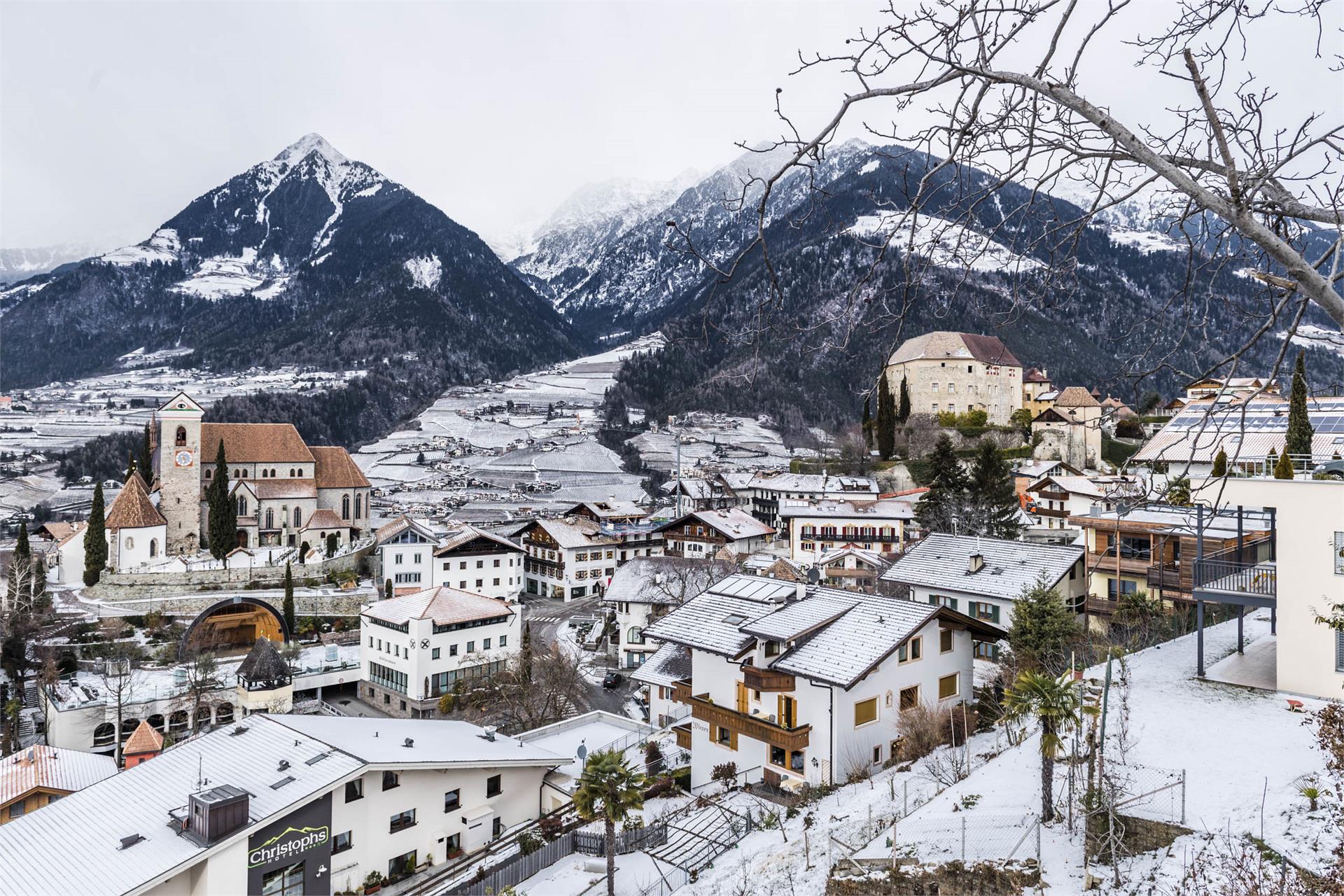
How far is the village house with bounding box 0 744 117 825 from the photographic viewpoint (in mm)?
21203

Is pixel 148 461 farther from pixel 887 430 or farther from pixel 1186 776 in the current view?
pixel 1186 776

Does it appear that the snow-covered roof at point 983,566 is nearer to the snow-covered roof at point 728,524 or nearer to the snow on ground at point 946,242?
the snow on ground at point 946,242

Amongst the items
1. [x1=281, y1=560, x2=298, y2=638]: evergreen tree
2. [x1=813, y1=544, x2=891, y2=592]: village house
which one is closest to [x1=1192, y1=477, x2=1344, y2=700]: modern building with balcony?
[x1=813, y1=544, x2=891, y2=592]: village house

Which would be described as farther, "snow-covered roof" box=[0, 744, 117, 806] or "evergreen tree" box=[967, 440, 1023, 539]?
"evergreen tree" box=[967, 440, 1023, 539]

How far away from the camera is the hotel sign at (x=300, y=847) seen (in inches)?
557

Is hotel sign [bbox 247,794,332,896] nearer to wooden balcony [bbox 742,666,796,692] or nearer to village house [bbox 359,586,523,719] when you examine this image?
wooden balcony [bbox 742,666,796,692]

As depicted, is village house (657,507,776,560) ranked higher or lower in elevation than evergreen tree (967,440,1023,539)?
lower

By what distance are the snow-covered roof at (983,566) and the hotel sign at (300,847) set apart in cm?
1908

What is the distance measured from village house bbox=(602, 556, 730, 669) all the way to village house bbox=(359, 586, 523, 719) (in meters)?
5.39

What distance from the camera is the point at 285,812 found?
14602 millimetres

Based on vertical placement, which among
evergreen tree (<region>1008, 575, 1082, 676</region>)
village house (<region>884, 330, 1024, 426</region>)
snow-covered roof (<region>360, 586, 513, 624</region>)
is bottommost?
snow-covered roof (<region>360, 586, 513, 624</region>)

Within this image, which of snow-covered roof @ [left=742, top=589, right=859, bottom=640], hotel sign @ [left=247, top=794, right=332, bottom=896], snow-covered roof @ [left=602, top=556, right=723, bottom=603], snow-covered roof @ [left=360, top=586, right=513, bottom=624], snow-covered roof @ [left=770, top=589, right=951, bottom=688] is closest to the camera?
hotel sign @ [left=247, top=794, right=332, bottom=896]

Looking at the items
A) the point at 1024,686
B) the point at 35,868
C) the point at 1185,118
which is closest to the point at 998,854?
the point at 1024,686

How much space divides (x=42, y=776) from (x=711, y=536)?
38.7 m
